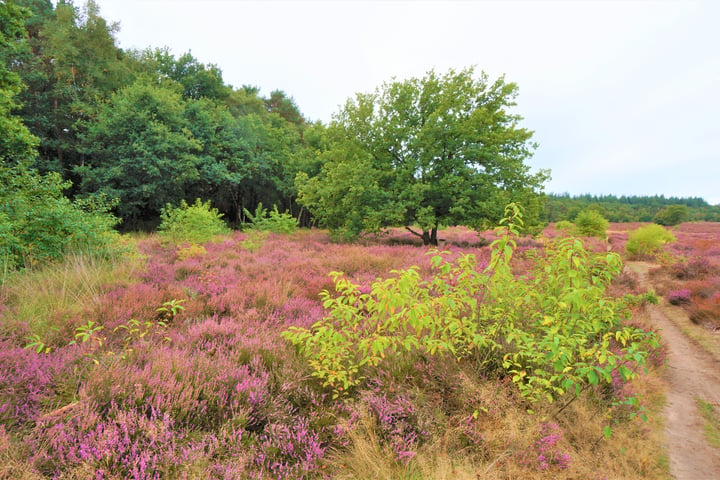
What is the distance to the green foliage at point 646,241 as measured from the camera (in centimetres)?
1739

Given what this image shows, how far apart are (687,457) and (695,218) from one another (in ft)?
348

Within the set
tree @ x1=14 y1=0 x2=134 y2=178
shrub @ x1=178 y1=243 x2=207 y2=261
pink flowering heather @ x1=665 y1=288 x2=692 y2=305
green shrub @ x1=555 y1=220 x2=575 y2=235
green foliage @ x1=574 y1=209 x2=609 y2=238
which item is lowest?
shrub @ x1=178 y1=243 x2=207 y2=261

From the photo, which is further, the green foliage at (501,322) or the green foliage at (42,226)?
the green foliage at (42,226)

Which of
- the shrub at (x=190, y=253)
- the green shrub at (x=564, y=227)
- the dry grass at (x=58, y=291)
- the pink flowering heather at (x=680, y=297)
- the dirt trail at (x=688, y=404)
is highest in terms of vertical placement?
the green shrub at (x=564, y=227)

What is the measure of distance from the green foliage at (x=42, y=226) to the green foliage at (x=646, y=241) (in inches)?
955

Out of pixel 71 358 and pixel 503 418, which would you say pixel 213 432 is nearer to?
pixel 71 358

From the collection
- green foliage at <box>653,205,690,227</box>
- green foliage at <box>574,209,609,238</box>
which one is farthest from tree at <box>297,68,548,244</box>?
green foliage at <box>653,205,690,227</box>

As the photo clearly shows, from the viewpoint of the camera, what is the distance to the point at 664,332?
6938 millimetres

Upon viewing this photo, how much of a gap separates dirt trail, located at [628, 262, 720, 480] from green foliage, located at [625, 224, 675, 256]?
13712mm

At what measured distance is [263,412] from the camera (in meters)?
2.82

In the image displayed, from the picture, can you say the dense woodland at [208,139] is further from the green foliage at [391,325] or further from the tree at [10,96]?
the green foliage at [391,325]

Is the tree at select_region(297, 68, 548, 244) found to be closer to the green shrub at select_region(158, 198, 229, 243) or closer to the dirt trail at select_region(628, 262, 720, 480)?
the green shrub at select_region(158, 198, 229, 243)

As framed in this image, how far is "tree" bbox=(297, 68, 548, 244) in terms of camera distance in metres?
14.4

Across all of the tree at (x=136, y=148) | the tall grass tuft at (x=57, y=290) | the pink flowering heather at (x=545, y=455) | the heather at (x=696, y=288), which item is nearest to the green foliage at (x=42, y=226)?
the tall grass tuft at (x=57, y=290)
